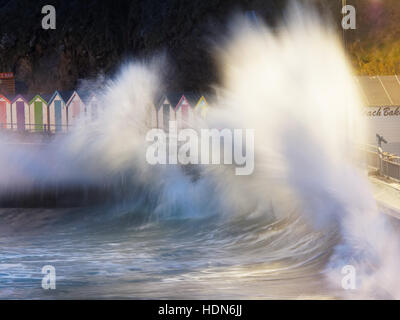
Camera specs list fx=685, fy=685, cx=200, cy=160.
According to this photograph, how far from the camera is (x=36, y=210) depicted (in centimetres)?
2681

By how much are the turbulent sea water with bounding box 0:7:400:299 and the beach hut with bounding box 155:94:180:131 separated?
15389 mm

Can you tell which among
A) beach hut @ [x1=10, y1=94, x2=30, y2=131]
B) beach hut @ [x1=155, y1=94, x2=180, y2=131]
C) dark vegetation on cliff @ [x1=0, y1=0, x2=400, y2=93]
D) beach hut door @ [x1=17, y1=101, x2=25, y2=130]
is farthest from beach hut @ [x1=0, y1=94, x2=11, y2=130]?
dark vegetation on cliff @ [x1=0, y1=0, x2=400, y2=93]

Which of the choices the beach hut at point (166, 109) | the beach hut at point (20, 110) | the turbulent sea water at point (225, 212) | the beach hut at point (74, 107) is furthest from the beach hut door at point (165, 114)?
the turbulent sea water at point (225, 212)

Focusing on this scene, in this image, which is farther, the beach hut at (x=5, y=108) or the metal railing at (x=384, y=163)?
the beach hut at (x=5, y=108)

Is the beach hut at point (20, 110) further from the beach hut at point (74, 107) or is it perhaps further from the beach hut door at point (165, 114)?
the beach hut door at point (165, 114)

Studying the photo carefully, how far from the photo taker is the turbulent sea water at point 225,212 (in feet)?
41.2

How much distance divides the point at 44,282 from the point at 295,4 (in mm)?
64373

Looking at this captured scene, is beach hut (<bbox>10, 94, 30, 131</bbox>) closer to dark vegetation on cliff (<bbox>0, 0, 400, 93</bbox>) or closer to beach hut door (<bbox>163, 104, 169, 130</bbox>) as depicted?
beach hut door (<bbox>163, 104, 169, 130</bbox>)

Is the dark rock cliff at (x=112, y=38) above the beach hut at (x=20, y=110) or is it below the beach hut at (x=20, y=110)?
above

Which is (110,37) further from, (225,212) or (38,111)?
(225,212)

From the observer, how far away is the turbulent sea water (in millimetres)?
12570

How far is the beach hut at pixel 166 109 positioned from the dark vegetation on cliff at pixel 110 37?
883 centimetres

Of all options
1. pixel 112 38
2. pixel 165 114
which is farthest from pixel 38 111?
pixel 112 38

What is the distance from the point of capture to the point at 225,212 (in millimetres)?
21734
